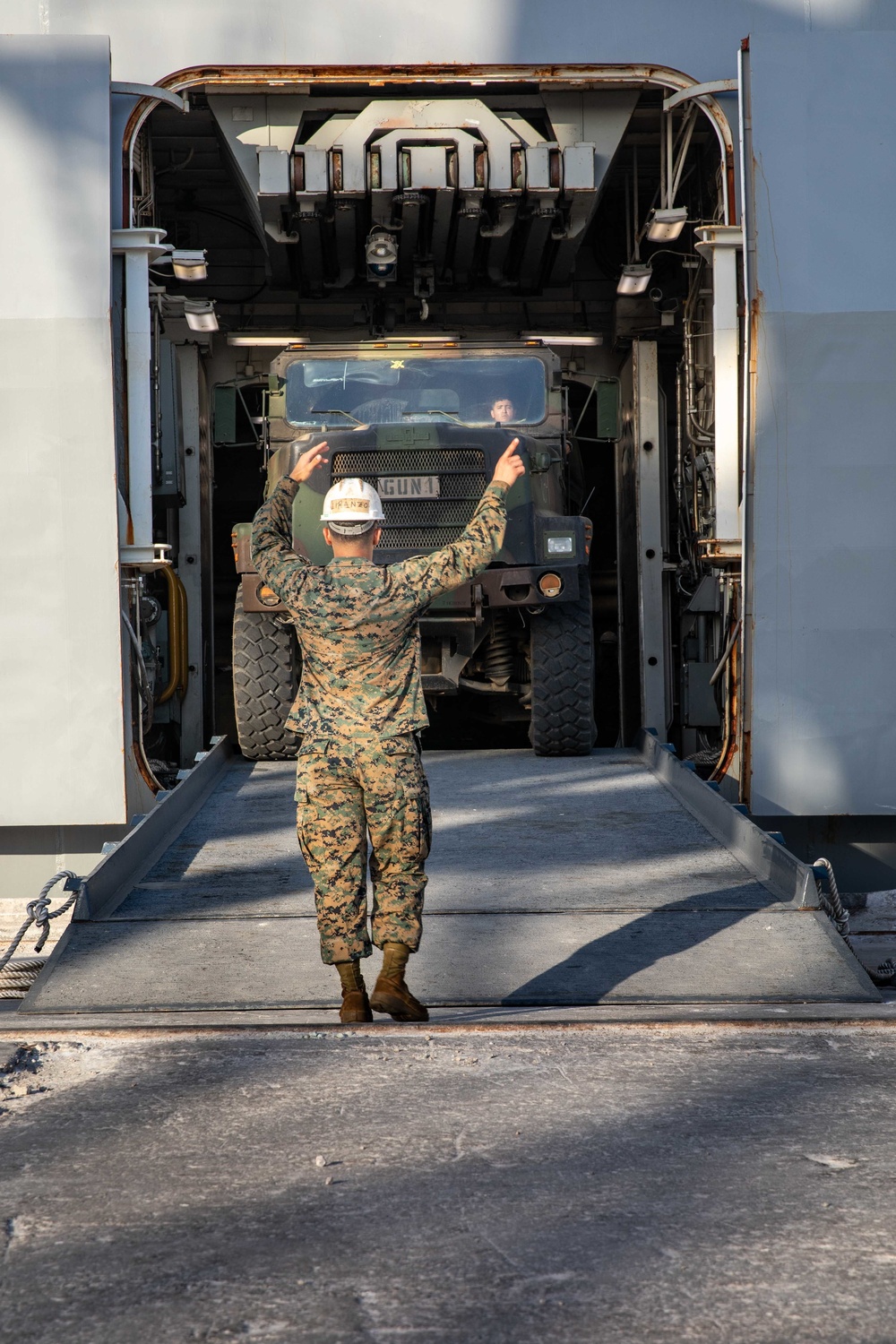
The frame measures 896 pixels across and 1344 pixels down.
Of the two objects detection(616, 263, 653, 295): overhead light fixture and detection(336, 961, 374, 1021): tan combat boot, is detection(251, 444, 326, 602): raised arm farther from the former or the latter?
detection(616, 263, 653, 295): overhead light fixture

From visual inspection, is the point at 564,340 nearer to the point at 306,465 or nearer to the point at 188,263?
the point at 188,263

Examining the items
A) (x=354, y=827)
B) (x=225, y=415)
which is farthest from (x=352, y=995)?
(x=225, y=415)

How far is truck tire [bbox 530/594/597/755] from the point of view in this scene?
780cm

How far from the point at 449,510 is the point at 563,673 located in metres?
1.09

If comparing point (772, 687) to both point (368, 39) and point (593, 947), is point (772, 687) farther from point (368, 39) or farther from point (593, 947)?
point (368, 39)

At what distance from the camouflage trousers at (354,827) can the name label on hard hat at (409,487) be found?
397 cm

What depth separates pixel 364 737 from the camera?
3.74 m

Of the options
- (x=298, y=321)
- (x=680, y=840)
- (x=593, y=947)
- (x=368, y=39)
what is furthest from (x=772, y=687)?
(x=298, y=321)

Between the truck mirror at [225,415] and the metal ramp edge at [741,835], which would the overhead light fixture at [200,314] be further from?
the metal ramp edge at [741,835]

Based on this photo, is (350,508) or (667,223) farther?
(667,223)

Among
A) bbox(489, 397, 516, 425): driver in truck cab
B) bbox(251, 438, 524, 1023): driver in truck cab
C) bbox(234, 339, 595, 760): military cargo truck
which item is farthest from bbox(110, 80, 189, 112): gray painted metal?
bbox(251, 438, 524, 1023): driver in truck cab

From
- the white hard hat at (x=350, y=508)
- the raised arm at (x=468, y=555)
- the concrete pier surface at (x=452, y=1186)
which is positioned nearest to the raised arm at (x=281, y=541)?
the white hard hat at (x=350, y=508)

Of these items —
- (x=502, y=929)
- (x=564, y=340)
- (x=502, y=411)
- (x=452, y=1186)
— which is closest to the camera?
(x=452, y=1186)

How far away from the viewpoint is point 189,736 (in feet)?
31.4
